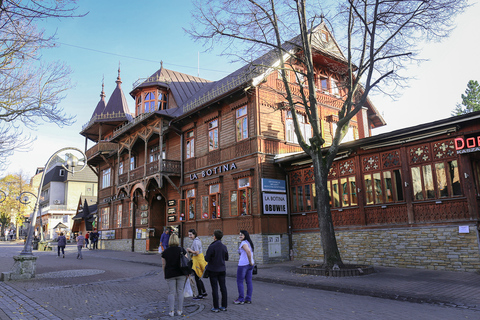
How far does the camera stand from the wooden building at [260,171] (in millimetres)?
14977

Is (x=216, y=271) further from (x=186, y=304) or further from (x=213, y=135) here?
(x=213, y=135)

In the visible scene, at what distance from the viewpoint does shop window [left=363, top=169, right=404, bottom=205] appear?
14609mm

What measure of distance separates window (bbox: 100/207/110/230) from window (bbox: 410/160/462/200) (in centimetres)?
2879

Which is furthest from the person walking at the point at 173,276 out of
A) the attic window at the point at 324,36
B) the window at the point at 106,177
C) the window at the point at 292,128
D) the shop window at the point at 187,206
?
the window at the point at 106,177

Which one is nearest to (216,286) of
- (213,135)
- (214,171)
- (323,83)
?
(214,171)

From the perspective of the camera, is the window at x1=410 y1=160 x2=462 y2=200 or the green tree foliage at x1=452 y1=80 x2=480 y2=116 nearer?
the window at x1=410 y1=160 x2=462 y2=200

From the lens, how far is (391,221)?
1462 centimetres

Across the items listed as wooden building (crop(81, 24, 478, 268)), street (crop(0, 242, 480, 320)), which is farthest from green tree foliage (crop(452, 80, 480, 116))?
street (crop(0, 242, 480, 320))

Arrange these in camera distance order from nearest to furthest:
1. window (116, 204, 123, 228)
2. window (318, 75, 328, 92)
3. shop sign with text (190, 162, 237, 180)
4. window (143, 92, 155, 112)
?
shop sign with text (190, 162, 237, 180), window (318, 75, 328, 92), window (143, 92, 155, 112), window (116, 204, 123, 228)

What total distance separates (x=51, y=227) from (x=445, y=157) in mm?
61750

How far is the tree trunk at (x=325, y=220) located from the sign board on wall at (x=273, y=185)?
470 cm

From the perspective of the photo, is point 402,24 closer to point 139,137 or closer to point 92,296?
point 92,296

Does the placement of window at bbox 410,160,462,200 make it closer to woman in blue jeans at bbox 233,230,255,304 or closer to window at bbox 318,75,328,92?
woman in blue jeans at bbox 233,230,255,304

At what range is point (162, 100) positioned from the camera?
28.2m
